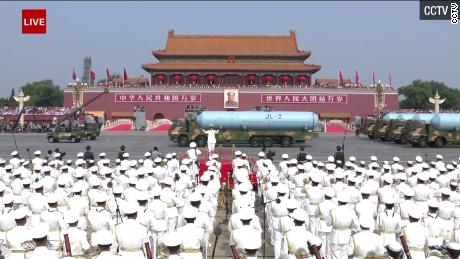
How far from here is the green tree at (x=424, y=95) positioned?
271ft

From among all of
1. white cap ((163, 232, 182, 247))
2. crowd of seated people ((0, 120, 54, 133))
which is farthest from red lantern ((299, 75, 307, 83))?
white cap ((163, 232, 182, 247))

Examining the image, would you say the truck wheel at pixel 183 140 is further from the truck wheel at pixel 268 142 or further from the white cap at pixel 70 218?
the white cap at pixel 70 218

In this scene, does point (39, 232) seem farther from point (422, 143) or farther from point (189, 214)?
point (422, 143)

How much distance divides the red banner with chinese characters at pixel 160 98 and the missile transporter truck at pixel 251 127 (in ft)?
82.5

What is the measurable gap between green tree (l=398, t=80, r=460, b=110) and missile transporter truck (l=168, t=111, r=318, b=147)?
5589 cm

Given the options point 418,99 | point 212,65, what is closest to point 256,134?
point 212,65

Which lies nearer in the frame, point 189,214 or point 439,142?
point 189,214

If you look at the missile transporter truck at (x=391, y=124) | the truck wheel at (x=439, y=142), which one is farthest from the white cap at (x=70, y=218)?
the missile transporter truck at (x=391, y=124)

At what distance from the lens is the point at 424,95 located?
3250 inches

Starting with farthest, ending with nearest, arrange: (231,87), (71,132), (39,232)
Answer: (231,87)
(71,132)
(39,232)

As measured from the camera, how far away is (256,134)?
107ft

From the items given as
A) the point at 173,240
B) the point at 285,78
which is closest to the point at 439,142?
the point at 173,240

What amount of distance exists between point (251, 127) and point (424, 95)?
59.2m

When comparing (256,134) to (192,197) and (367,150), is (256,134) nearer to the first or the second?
(367,150)
